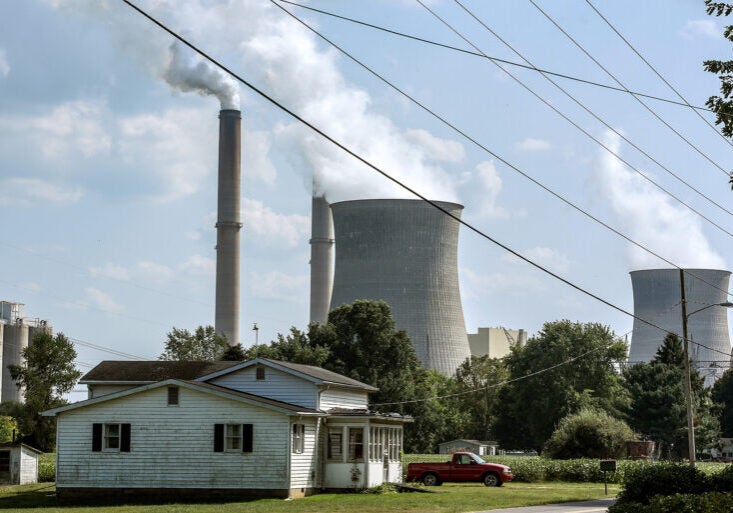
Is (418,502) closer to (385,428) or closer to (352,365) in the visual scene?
(385,428)

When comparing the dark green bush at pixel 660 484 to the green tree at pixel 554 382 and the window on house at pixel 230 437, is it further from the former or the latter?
the green tree at pixel 554 382

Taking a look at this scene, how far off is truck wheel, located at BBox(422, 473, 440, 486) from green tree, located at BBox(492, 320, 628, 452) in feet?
151

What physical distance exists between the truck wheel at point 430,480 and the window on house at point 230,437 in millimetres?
11198

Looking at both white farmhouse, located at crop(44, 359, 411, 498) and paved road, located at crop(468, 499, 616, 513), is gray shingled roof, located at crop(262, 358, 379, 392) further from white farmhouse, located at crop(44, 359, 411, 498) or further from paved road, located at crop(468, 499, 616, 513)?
paved road, located at crop(468, 499, 616, 513)

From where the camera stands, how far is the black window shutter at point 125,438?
42.9 meters

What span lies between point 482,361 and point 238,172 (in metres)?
32.2

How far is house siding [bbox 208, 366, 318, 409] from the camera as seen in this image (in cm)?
4559

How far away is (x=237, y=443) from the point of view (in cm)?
4234

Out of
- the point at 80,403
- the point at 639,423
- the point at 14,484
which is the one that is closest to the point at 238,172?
the point at 639,423

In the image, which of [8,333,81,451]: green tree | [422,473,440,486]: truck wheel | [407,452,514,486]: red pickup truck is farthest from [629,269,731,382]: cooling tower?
[422,473,440,486]: truck wheel

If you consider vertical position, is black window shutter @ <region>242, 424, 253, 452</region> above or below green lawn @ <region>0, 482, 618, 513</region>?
above

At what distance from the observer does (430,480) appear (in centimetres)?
5078

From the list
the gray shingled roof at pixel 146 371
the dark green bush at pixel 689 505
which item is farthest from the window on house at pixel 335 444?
the dark green bush at pixel 689 505

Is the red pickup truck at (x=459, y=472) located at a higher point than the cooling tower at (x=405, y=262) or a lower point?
lower
